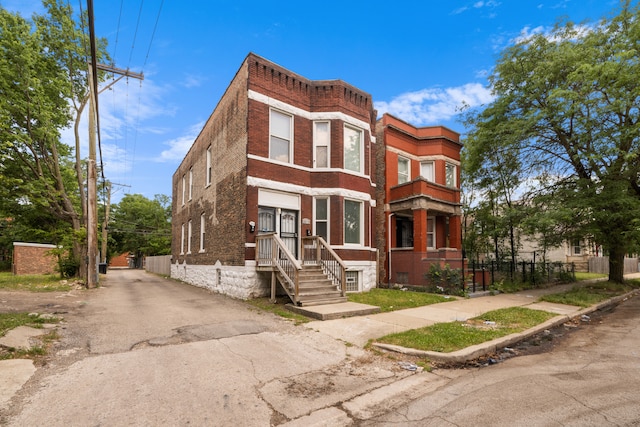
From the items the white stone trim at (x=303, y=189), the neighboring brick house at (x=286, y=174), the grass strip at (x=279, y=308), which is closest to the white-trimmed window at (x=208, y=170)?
the neighboring brick house at (x=286, y=174)

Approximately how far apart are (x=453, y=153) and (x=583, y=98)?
6.50m

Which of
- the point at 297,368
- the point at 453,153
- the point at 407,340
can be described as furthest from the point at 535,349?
the point at 453,153

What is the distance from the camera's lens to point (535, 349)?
21.1ft

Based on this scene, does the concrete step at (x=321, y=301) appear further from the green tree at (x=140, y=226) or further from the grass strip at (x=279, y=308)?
the green tree at (x=140, y=226)

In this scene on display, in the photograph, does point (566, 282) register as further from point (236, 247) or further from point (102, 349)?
point (102, 349)

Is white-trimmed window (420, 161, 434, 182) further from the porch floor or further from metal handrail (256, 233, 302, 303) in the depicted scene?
the porch floor

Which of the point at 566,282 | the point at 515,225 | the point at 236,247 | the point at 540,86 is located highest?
the point at 540,86

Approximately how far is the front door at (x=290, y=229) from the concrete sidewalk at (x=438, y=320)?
155 inches

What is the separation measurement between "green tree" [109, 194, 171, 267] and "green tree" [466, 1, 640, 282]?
46336 millimetres

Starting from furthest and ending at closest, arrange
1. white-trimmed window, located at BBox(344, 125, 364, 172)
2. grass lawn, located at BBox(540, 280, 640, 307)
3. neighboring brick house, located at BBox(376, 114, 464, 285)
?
1. neighboring brick house, located at BBox(376, 114, 464, 285)
2. white-trimmed window, located at BBox(344, 125, 364, 172)
3. grass lawn, located at BBox(540, 280, 640, 307)

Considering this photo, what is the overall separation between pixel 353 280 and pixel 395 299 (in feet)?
8.22

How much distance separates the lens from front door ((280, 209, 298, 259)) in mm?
12945

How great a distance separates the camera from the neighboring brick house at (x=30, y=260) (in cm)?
2558

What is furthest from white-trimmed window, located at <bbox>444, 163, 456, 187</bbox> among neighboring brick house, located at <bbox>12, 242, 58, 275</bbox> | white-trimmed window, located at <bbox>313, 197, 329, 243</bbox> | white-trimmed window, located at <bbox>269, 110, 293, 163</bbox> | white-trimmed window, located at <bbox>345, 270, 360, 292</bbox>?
neighboring brick house, located at <bbox>12, 242, 58, 275</bbox>
